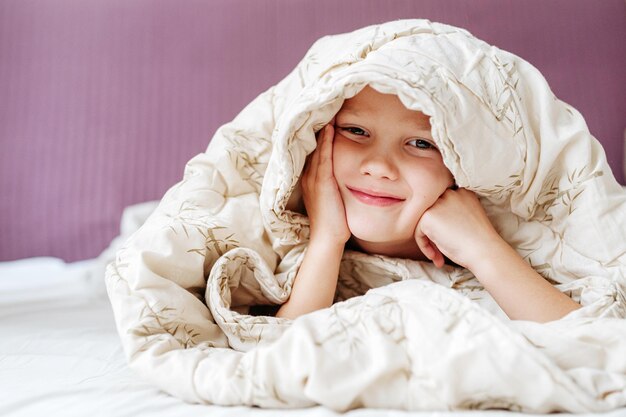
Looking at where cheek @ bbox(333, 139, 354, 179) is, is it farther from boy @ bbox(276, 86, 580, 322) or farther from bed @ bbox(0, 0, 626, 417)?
bed @ bbox(0, 0, 626, 417)

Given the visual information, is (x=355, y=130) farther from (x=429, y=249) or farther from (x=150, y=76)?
(x=150, y=76)

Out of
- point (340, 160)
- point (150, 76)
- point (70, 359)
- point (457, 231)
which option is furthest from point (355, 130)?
point (150, 76)

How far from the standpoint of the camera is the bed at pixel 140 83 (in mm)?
1353

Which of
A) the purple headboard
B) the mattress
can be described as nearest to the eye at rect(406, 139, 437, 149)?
the mattress

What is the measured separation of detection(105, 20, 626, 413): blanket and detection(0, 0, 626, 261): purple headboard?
0.45m

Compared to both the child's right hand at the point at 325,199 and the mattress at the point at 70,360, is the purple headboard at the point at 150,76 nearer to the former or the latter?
the mattress at the point at 70,360

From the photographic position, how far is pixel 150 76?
141cm

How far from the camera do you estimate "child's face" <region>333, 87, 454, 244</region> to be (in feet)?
2.68

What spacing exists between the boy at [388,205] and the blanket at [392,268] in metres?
0.04

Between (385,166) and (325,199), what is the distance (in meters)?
0.11

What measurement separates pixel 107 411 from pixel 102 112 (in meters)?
0.96

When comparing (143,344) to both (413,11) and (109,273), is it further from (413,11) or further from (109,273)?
(413,11)

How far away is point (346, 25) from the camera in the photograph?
4.66 feet

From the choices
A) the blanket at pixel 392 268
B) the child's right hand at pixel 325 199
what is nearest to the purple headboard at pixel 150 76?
the blanket at pixel 392 268
